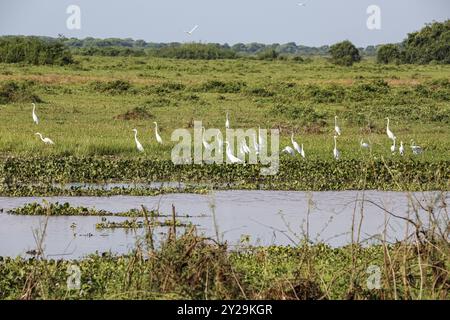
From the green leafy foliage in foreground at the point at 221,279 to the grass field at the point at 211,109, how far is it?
827 centimetres

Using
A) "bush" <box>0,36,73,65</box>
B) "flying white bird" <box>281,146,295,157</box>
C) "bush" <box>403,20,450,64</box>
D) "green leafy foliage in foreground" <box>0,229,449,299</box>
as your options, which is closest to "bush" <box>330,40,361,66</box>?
"bush" <box>403,20,450,64</box>

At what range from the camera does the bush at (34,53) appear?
39.9 meters

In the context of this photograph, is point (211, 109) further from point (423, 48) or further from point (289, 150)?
point (423, 48)

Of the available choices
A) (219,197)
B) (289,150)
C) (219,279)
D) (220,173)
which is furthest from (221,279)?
(289,150)

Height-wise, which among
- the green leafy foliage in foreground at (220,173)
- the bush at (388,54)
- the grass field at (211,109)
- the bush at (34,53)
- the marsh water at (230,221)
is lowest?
the marsh water at (230,221)

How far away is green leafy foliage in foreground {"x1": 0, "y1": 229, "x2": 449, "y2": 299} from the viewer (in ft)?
21.4

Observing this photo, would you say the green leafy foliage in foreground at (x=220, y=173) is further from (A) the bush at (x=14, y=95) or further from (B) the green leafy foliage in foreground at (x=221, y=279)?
(A) the bush at (x=14, y=95)

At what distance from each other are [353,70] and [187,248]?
36231 mm

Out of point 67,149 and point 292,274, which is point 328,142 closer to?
point 67,149

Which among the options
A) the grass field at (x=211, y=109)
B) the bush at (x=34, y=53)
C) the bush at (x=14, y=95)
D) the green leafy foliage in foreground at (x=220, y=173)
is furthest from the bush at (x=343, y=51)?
the green leafy foliage in foreground at (x=220, y=173)

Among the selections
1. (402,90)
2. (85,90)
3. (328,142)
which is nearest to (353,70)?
(402,90)

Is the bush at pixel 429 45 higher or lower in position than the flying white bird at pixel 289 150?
higher
